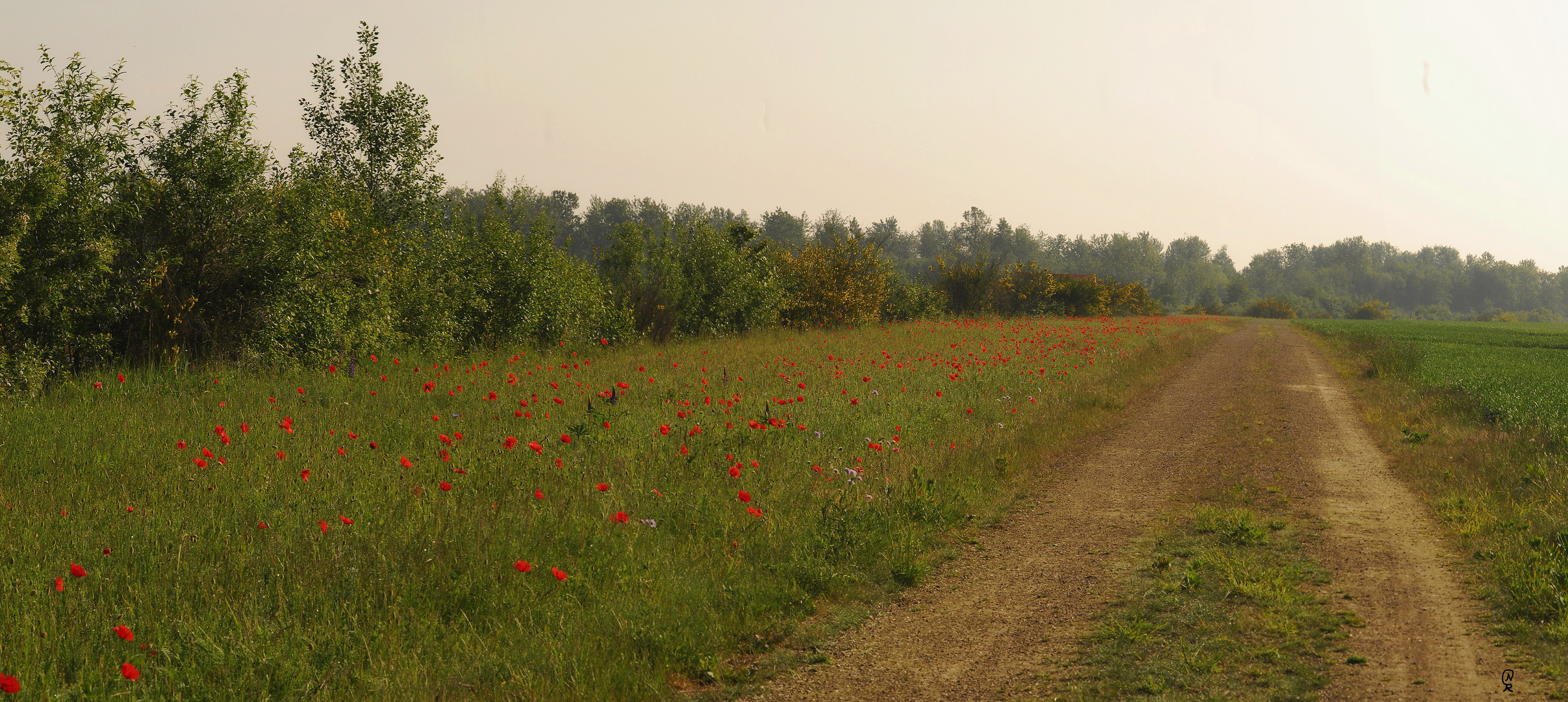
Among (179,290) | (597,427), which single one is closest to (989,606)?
(597,427)

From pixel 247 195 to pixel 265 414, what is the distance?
5151 millimetres

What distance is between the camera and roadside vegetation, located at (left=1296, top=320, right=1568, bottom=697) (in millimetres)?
4723

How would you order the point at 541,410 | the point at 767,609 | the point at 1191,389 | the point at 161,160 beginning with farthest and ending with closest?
the point at 1191,389, the point at 161,160, the point at 541,410, the point at 767,609

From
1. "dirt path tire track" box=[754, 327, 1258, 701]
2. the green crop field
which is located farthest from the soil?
the green crop field

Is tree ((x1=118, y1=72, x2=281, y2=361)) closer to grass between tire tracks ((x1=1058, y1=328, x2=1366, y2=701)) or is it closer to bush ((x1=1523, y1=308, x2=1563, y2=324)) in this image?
grass between tire tracks ((x1=1058, y1=328, x2=1366, y2=701))

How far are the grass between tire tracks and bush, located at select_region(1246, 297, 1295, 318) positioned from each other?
102 m

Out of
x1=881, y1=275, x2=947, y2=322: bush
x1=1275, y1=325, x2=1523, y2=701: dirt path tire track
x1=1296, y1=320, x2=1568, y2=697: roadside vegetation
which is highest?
x1=881, y1=275, x2=947, y2=322: bush

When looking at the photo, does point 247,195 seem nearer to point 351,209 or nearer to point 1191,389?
point 351,209

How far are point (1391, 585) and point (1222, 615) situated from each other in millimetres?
1502

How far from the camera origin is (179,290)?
441 inches

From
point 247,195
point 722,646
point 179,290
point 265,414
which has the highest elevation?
point 247,195

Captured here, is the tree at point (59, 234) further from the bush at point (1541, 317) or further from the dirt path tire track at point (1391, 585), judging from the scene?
the bush at point (1541, 317)

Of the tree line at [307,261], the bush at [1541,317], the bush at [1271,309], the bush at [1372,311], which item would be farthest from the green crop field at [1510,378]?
the bush at [1541,317]

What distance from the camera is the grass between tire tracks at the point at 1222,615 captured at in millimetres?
3969
